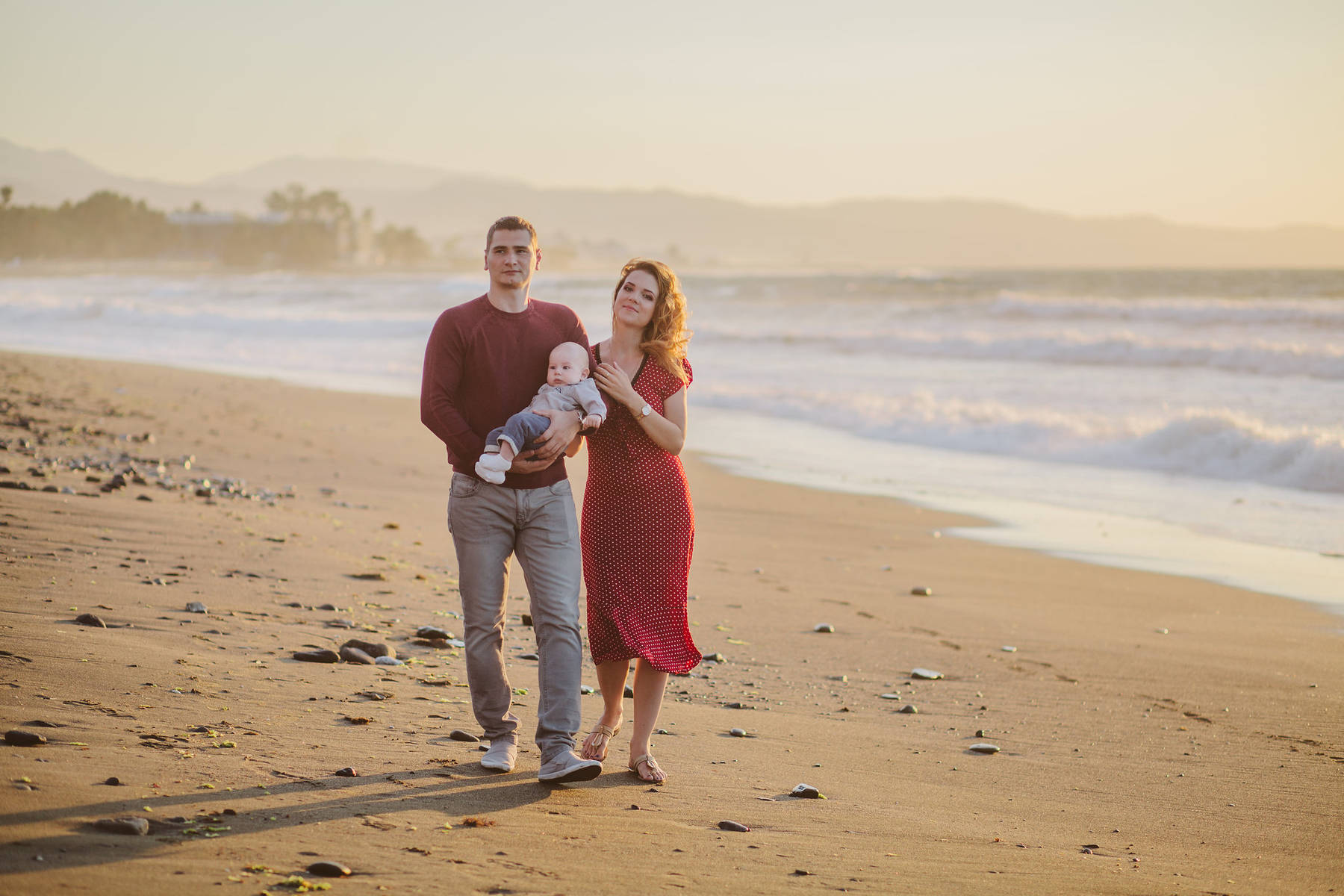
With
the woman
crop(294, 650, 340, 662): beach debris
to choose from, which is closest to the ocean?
the woman

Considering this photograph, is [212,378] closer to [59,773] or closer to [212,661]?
[212,661]

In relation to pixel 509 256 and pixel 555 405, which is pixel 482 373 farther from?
pixel 509 256

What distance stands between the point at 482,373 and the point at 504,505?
0.48 m

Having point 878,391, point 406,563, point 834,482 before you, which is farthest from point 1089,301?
point 406,563

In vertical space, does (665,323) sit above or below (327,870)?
above

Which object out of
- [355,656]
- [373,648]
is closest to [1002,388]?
[373,648]

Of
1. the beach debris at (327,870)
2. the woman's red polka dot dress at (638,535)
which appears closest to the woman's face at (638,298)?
the woman's red polka dot dress at (638,535)

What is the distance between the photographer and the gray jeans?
3.88m

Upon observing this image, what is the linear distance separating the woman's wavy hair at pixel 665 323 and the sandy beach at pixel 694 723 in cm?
157

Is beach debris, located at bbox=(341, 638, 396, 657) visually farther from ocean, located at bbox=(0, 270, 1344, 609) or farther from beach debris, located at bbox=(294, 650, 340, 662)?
ocean, located at bbox=(0, 270, 1344, 609)

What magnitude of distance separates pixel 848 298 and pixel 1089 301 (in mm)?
11216

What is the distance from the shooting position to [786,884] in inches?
125

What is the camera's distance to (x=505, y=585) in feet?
12.9

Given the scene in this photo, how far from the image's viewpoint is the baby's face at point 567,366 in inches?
151
